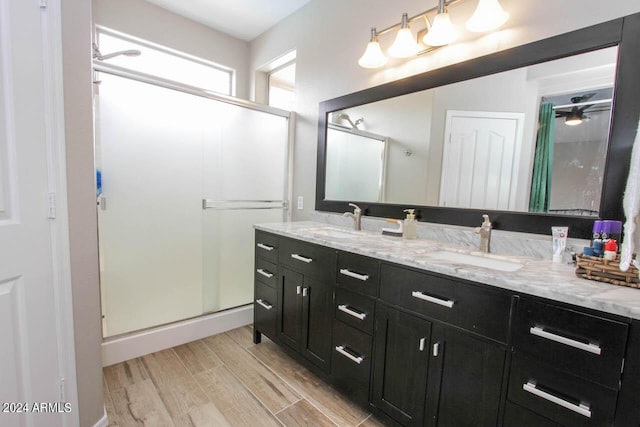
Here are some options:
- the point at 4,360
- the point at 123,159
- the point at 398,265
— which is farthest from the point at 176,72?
the point at 398,265

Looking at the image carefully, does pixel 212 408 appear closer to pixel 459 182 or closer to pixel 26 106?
pixel 26 106

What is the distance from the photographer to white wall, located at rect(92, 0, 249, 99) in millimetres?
2389

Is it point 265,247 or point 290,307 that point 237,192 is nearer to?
point 265,247

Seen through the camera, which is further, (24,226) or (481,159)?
(481,159)

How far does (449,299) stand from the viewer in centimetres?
111

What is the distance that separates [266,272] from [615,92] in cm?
204

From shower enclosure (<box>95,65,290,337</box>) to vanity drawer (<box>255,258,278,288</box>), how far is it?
0.46m

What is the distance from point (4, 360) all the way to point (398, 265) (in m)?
1.48

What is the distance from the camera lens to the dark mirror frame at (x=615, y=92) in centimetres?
114

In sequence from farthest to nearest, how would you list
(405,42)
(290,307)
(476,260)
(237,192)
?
1. (237,192)
2. (290,307)
3. (405,42)
4. (476,260)

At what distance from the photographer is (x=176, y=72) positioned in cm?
285


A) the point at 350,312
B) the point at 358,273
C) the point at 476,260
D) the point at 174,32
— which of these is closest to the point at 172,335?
the point at 350,312

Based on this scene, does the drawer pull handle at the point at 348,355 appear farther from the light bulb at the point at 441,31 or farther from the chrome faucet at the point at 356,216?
the light bulb at the point at 441,31

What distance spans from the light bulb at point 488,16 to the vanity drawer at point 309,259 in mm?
1368
